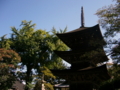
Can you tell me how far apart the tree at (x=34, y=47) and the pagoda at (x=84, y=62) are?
463 inches

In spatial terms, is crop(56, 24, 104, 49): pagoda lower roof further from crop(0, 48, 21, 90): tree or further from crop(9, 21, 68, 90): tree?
crop(9, 21, 68, 90): tree

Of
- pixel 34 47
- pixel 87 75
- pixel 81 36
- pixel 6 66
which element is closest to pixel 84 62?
pixel 87 75

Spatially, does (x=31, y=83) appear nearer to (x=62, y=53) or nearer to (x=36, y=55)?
(x=36, y=55)

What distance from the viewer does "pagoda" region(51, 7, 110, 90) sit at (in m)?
9.09

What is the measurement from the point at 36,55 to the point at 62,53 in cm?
1294

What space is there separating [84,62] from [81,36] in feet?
7.08

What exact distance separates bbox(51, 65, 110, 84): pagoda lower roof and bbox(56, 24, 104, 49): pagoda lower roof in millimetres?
2522

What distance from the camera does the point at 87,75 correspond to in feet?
32.2

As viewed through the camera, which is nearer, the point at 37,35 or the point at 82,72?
the point at 82,72

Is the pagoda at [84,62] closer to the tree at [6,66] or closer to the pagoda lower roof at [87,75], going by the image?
the pagoda lower roof at [87,75]

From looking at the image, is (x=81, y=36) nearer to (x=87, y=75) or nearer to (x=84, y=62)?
(x=84, y=62)

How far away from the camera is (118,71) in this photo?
24.2ft

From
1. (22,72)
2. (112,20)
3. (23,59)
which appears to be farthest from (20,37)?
(112,20)

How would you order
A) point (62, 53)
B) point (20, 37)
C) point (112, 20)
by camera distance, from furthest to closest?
point (20, 37) → point (62, 53) → point (112, 20)
